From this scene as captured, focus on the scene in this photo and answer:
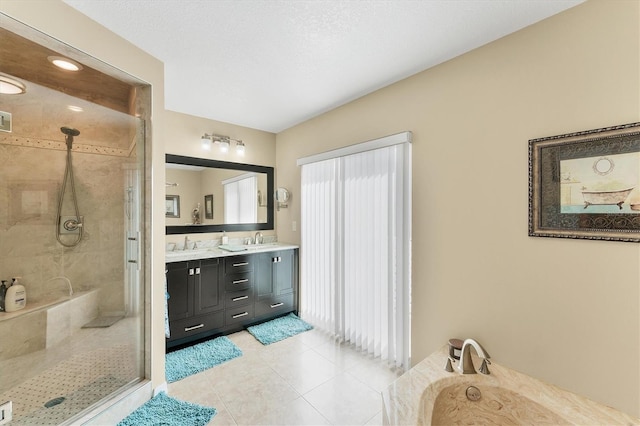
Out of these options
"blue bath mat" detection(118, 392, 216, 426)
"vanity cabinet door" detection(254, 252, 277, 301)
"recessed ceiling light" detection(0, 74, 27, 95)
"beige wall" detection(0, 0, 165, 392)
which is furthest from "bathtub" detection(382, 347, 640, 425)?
"recessed ceiling light" detection(0, 74, 27, 95)

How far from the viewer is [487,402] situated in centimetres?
151

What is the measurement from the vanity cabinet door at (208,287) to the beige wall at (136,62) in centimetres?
66

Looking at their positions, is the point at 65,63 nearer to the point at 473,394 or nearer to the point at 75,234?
the point at 75,234

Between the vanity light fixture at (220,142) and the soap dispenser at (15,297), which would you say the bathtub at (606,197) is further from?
the soap dispenser at (15,297)

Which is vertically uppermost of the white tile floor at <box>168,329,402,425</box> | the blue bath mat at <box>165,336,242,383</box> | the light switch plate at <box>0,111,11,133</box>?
the light switch plate at <box>0,111,11,133</box>

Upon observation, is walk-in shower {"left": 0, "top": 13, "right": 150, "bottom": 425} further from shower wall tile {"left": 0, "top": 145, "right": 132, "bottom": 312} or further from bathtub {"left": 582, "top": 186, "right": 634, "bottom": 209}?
bathtub {"left": 582, "top": 186, "right": 634, "bottom": 209}

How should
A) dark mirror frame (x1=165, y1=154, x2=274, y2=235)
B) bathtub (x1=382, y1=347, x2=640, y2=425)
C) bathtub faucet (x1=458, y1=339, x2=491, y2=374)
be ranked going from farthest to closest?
dark mirror frame (x1=165, y1=154, x2=274, y2=235) → bathtub faucet (x1=458, y1=339, x2=491, y2=374) → bathtub (x1=382, y1=347, x2=640, y2=425)

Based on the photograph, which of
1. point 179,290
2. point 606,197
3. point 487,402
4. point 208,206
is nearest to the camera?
point 606,197

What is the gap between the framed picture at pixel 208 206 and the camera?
3.22 metres

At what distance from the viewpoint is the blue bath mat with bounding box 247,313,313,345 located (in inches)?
111

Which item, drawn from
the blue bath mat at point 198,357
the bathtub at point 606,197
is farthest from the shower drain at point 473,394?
the blue bath mat at point 198,357

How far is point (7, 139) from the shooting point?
177 centimetres

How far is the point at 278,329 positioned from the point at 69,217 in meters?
2.26

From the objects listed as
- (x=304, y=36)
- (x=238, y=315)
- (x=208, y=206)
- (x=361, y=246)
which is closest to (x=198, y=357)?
(x=238, y=315)
